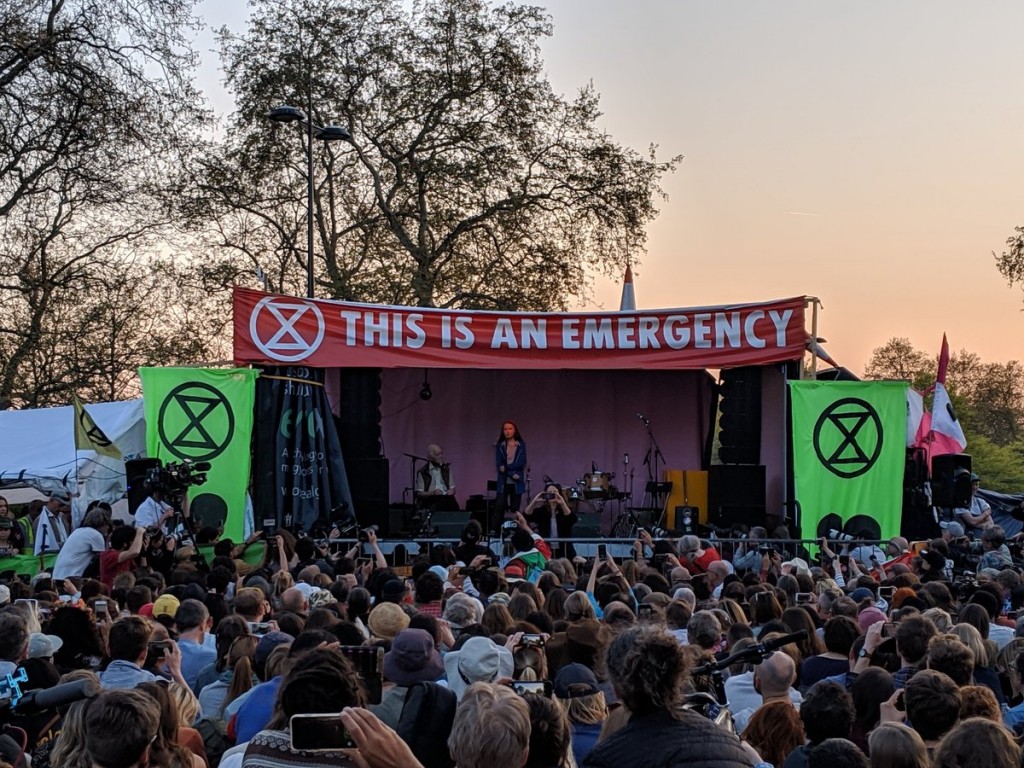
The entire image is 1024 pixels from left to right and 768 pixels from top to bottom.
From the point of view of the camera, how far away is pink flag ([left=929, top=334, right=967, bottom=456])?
1702 cm

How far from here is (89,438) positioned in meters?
14.4

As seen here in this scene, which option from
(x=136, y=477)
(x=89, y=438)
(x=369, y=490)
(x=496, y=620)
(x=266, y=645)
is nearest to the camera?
(x=266, y=645)

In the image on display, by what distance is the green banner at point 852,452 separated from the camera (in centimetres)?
1561

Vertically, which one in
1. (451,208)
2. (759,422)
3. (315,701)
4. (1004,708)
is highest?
(451,208)

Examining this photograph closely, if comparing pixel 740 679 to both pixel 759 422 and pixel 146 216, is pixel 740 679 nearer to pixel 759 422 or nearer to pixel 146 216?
pixel 759 422

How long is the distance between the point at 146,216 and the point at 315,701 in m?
23.3

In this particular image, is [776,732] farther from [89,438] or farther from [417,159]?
[417,159]

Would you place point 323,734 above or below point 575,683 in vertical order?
above

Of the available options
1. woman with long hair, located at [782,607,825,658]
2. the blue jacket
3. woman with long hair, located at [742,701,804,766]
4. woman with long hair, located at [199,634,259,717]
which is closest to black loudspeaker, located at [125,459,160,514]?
the blue jacket

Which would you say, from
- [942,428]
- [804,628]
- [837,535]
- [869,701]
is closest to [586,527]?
[837,535]

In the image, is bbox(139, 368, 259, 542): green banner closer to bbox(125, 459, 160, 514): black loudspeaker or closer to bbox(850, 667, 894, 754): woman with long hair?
bbox(125, 459, 160, 514): black loudspeaker

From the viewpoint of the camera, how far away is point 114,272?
24.2m

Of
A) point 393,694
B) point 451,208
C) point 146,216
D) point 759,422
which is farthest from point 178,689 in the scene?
point 451,208

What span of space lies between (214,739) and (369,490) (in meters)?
11.5
